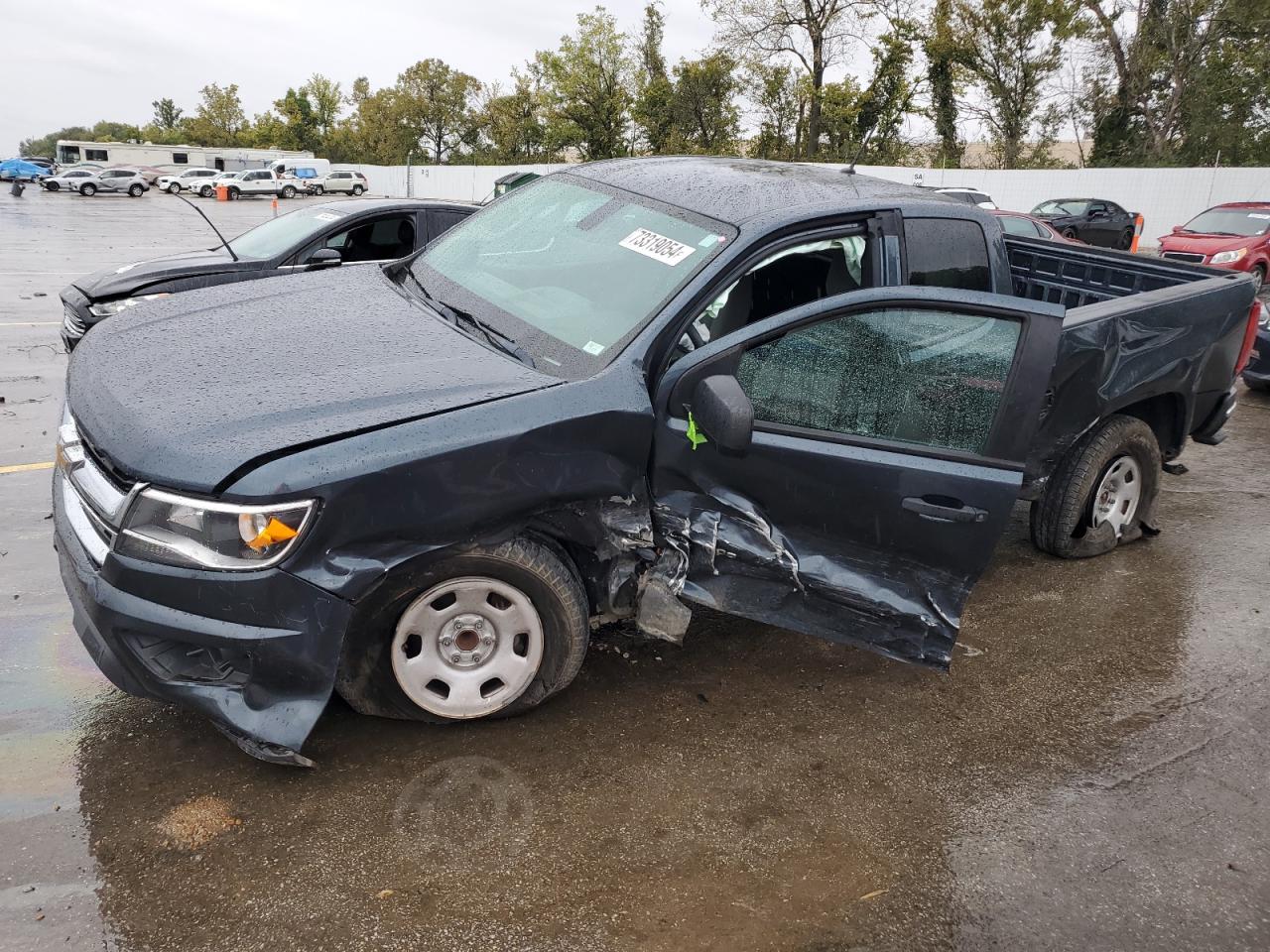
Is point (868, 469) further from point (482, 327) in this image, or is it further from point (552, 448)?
point (482, 327)

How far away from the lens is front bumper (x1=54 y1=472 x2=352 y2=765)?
8.86 feet

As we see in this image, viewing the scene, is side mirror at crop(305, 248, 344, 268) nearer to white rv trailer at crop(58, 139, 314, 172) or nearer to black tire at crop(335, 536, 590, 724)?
black tire at crop(335, 536, 590, 724)

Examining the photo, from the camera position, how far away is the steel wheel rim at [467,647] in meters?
3.08

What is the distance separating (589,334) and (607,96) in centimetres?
5787

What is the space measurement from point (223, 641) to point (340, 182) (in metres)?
57.4

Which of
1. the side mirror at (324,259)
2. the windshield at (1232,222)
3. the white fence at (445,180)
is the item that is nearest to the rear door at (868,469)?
the side mirror at (324,259)

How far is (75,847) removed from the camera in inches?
106

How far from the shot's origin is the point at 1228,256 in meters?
15.7

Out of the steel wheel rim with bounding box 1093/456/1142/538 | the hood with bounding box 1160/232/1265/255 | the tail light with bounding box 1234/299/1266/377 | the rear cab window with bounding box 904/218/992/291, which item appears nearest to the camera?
the rear cab window with bounding box 904/218/992/291

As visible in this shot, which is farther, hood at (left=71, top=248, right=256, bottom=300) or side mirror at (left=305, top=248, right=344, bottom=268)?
hood at (left=71, top=248, right=256, bottom=300)

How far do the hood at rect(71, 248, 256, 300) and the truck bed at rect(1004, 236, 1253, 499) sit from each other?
18.2 feet

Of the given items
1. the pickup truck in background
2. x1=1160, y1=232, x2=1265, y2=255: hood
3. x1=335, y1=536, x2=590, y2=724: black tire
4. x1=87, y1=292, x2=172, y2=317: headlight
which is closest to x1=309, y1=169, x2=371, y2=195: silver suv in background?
the pickup truck in background

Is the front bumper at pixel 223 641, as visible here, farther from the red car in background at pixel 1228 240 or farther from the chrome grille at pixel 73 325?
the red car in background at pixel 1228 240

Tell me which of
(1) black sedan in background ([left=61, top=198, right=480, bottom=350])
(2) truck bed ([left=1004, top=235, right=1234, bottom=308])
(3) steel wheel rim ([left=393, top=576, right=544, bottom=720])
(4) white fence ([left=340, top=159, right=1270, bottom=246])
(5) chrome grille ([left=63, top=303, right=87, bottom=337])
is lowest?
(3) steel wheel rim ([left=393, top=576, right=544, bottom=720])
